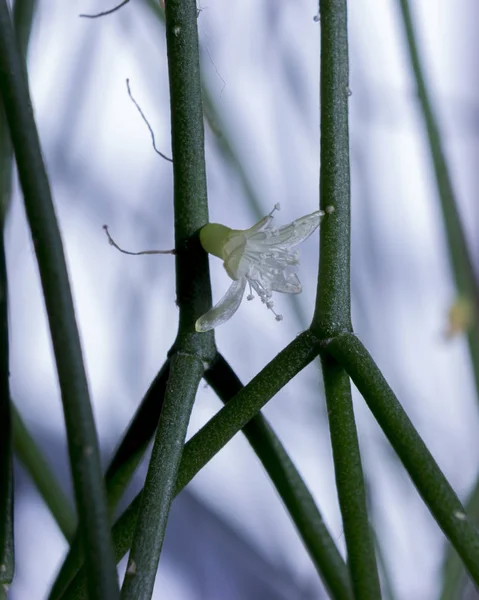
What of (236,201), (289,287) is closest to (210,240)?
(289,287)

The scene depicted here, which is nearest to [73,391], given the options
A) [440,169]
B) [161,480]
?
[161,480]

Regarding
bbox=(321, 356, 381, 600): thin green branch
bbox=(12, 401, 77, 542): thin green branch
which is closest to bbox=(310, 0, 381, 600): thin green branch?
bbox=(321, 356, 381, 600): thin green branch

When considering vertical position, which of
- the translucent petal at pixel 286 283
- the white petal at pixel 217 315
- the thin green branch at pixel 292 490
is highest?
the translucent petal at pixel 286 283

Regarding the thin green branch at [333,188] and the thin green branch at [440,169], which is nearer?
the thin green branch at [333,188]

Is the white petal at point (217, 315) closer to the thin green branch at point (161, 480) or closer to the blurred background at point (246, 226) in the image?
the thin green branch at point (161, 480)

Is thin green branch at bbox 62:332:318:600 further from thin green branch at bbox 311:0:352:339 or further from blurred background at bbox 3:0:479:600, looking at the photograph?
blurred background at bbox 3:0:479:600

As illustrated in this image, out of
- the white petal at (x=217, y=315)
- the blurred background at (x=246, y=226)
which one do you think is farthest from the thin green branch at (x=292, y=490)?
the blurred background at (x=246, y=226)

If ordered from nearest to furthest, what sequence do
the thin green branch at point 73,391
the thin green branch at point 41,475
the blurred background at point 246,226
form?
1. the thin green branch at point 73,391
2. the thin green branch at point 41,475
3. the blurred background at point 246,226

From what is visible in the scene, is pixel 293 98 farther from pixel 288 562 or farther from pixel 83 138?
pixel 288 562
